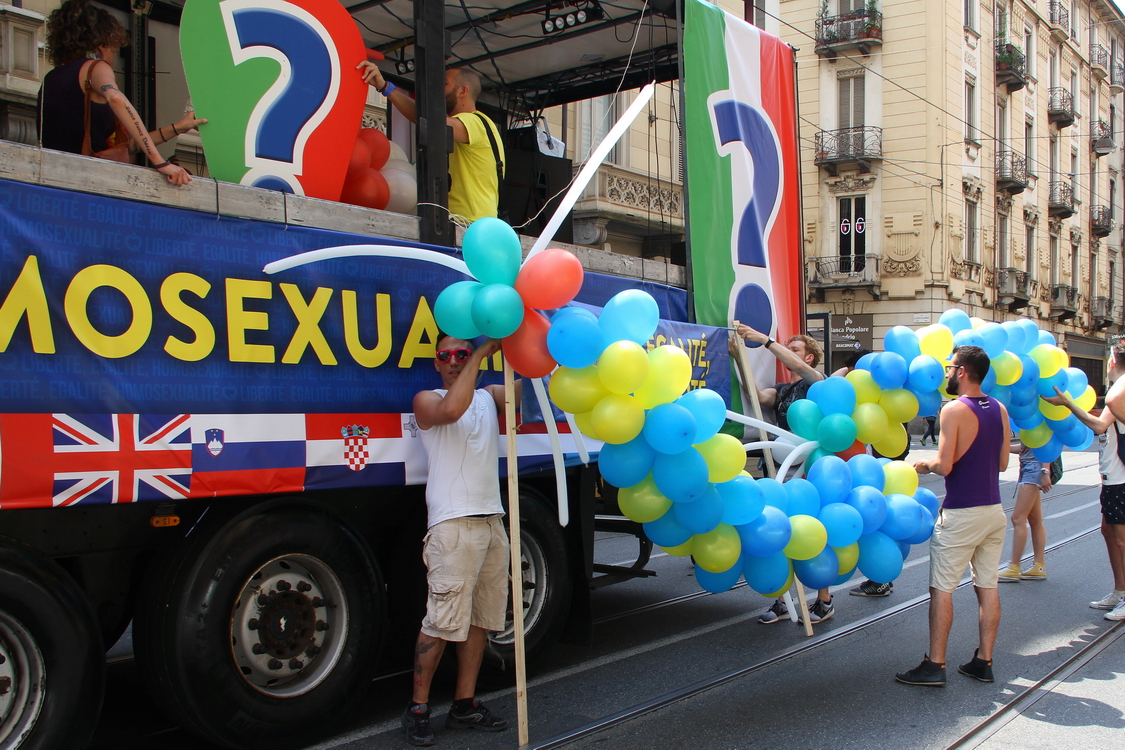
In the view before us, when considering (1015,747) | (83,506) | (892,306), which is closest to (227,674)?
(83,506)

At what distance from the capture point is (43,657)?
316 centimetres

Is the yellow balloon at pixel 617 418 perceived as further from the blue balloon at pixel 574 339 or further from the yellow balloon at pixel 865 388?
the yellow balloon at pixel 865 388

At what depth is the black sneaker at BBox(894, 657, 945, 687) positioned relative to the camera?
494 cm

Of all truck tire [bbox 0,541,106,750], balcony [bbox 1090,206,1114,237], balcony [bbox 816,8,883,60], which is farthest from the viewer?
balcony [bbox 1090,206,1114,237]

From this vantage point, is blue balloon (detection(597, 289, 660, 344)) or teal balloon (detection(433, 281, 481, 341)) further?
blue balloon (detection(597, 289, 660, 344))

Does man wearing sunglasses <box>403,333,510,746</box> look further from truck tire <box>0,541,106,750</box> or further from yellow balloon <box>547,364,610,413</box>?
truck tire <box>0,541,106,750</box>

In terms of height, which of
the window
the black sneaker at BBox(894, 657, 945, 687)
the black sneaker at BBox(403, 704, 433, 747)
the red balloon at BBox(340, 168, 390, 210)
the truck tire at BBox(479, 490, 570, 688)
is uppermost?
the window

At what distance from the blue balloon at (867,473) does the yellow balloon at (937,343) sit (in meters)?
0.97

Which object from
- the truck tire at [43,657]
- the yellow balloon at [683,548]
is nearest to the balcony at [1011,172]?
the yellow balloon at [683,548]

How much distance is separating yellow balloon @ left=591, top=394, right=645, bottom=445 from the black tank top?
269 centimetres

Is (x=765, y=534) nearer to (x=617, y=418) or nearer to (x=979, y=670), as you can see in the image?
(x=617, y=418)

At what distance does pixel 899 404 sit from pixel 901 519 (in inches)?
32.0

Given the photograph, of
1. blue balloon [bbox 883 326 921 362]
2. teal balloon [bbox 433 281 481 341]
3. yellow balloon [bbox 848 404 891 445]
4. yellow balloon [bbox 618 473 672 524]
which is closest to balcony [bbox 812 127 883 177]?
blue balloon [bbox 883 326 921 362]

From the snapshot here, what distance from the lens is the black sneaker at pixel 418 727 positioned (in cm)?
405
